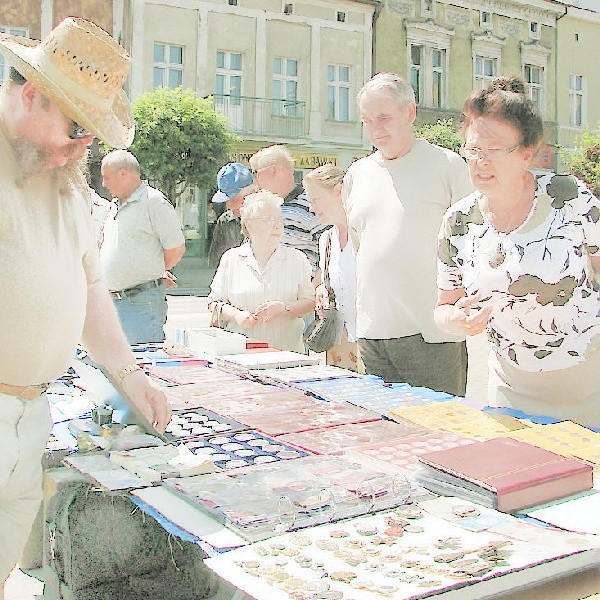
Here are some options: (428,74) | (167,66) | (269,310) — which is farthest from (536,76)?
(269,310)

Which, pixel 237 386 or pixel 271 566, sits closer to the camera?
pixel 271 566

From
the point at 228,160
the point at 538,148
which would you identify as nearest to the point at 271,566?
the point at 538,148

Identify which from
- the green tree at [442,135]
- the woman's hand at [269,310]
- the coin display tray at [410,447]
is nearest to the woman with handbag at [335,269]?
the woman's hand at [269,310]

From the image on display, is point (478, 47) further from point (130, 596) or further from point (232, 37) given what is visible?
point (130, 596)

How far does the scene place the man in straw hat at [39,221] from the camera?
178 cm

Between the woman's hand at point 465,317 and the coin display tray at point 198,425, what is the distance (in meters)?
0.66

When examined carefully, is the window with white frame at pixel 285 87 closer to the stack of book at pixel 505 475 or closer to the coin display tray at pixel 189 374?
the coin display tray at pixel 189 374

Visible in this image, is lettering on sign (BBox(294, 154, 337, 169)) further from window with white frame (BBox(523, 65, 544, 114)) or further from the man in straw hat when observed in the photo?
the man in straw hat

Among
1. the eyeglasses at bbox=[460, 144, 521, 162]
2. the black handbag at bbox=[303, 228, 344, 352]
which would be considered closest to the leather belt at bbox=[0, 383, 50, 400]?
the eyeglasses at bbox=[460, 144, 521, 162]

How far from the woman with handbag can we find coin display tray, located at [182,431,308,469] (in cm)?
169

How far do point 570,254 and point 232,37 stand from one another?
60.3ft

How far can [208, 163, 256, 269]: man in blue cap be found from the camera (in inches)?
186

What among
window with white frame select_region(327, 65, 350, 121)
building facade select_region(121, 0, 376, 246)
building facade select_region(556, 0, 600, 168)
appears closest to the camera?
building facade select_region(121, 0, 376, 246)

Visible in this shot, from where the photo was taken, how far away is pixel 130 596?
82.1 inches
